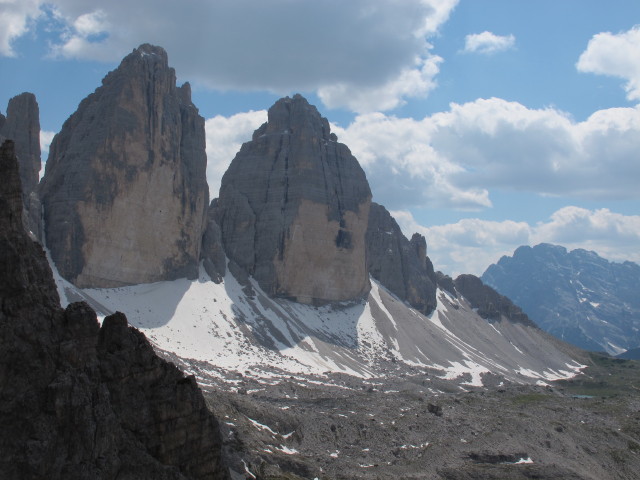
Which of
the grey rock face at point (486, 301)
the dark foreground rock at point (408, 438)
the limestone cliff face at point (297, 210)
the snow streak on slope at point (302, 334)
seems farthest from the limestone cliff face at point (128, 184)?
the grey rock face at point (486, 301)

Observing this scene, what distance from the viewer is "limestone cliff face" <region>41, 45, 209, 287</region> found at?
8588 cm

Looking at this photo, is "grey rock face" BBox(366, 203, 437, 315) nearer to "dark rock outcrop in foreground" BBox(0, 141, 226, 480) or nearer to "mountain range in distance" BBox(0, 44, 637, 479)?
"mountain range in distance" BBox(0, 44, 637, 479)

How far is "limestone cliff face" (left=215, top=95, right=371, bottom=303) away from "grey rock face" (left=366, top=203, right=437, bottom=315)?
2371 centimetres

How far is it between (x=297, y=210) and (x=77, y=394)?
97273 mm

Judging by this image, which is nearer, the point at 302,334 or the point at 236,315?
the point at 236,315

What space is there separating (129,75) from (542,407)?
199 ft

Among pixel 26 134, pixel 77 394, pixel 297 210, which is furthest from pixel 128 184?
pixel 77 394

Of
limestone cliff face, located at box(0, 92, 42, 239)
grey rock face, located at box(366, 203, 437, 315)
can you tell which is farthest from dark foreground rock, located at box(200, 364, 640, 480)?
grey rock face, located at box(366, 203, 437, 315)

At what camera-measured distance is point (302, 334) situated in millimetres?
102438

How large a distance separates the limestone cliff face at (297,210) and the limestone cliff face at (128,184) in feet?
55.2

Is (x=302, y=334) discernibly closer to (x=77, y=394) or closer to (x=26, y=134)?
(x=26, y=134)

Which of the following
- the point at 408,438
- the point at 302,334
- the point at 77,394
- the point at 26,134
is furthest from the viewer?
the point at 302,334

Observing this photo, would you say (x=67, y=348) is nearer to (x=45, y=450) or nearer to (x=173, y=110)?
(x=45, y=450)

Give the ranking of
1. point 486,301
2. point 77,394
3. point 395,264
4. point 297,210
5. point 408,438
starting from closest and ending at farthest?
1. point 77,394
2. point 408,438
3. point 297,210
4. point 395,264
5. point 486,301
